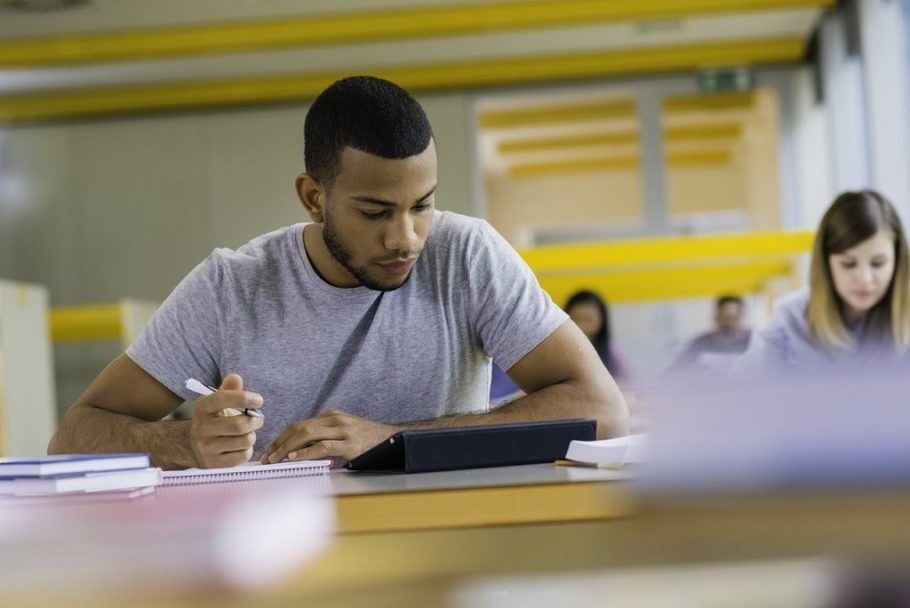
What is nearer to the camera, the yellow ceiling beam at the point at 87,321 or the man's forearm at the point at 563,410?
the man's forearm at the point at 563,410

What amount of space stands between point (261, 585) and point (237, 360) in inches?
59.5

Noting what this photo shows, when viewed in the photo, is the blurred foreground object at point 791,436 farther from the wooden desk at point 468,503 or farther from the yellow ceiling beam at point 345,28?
the yellow ceiling beam at point 345,28

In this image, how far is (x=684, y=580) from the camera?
328mm

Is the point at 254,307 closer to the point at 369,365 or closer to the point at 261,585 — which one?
the point at 369,365

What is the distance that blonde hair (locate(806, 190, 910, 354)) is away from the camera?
3.20m

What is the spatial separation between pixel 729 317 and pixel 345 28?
2569 mm

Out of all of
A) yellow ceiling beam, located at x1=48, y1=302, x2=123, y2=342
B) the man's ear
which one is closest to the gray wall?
yellow ceiling beam, located at x1=48, y1=302, x2=123, y2=342

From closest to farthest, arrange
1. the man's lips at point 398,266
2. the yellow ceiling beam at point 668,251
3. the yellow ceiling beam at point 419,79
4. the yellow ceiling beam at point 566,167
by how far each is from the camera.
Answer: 1. the man's lips at point 398,266
2. the yellow ceiling beam at point 668,251
3. the yellow ceiling beam at point 419,79
4. the yellow ceiling beam at point 566,167

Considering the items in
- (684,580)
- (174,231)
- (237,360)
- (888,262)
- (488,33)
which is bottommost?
(684,580)

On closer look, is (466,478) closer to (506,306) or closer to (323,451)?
(323,451)

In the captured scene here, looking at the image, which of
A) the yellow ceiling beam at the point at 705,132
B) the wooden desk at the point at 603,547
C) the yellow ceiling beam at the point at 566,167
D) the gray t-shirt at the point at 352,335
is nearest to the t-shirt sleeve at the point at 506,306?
the gray t-shirt at the point at 352,335

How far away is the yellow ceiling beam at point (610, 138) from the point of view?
928cm

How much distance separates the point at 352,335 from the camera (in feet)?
5.98

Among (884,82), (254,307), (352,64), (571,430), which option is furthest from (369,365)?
(352,64)
